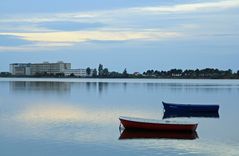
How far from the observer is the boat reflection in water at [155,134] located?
27.0 m

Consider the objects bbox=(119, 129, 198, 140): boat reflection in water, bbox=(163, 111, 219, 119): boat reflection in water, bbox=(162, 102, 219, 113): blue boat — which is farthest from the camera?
bbox=(162, 102, 219, 113): blue boat

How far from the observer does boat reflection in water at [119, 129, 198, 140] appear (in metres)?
27.0

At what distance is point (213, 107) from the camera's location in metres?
45.3

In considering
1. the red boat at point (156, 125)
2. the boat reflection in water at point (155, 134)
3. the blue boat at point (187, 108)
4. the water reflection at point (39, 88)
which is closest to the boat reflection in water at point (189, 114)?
the blue boat at point (187, 108)

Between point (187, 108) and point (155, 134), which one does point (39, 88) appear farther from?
point (155, 134)

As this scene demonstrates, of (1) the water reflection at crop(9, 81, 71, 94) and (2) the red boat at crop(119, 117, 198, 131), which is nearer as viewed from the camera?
(2) the red boat at crop(119, 117, 198, 131)

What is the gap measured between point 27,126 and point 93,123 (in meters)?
4.76

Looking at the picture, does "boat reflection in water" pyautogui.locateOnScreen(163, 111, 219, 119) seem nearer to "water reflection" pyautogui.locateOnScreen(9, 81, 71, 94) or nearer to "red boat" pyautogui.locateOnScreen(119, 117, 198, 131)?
"red boat" pyautogui.locateOnScreen(119, 117, 198, 131)

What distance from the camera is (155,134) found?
2792 cm

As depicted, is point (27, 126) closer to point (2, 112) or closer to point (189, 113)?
point (2, 112)

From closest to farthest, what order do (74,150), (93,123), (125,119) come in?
(74,150)
(125,119)
(93,123)

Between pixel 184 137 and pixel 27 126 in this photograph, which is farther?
pixel 27 126

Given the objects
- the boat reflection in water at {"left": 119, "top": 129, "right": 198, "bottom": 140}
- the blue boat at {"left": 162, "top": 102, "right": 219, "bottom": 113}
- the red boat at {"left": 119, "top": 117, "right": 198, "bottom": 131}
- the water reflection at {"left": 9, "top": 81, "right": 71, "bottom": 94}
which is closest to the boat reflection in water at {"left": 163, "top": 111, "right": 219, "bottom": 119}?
the blue boat at {"left": 162, "top": 102, "right": 219, "bottom": 113}

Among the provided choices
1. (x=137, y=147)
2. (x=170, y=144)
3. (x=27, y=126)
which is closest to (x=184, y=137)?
(x=170, y=144)
